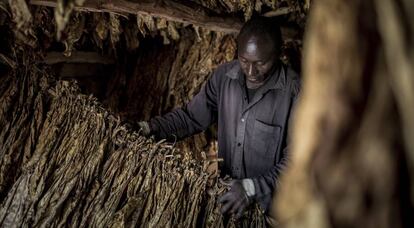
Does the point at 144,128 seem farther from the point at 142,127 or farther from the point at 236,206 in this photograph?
the point at 236,206

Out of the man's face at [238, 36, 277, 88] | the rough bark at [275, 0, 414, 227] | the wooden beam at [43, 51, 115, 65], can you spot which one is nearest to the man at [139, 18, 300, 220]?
the man's face at [238, 36, 277, 88]

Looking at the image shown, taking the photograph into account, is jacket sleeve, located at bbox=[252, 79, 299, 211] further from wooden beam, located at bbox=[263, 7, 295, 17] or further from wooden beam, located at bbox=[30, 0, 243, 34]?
wooden beam, located at bbox=[263, 7, 295, 17]

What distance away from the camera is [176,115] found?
2916 mm

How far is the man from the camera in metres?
2.60

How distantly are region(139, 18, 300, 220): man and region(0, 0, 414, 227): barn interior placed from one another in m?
0.38

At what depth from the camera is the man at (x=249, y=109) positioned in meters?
2.60

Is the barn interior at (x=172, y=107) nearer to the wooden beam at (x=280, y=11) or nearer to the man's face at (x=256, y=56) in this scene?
the wooden beam at (x=280, y=11)

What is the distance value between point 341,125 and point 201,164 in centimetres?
147

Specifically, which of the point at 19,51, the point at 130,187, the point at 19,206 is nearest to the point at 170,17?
the point at 19,51

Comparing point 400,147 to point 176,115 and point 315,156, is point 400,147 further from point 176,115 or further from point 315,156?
point 176,115

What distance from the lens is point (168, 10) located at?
101 inches

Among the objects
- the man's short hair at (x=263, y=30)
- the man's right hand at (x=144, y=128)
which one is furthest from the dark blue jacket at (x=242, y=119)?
the man's short hair at (x=263, y=30)

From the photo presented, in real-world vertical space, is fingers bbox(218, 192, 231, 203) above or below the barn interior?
below

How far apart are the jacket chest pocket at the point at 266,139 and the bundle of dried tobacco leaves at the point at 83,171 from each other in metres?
0.89
